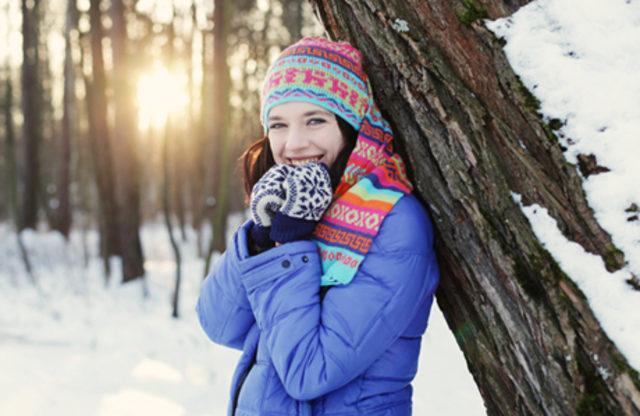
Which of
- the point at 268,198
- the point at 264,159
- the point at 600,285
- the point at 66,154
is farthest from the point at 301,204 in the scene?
the point at 66,154

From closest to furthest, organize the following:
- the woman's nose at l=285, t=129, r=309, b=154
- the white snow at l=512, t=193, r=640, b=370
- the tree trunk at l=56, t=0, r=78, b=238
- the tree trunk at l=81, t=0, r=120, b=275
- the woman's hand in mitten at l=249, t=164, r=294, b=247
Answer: the white snow at l=512, t=193, r=640, b=370
the woman's hand in mitten at l=249, t=164, r=294, b=247
the woman's nose at l=285, t=129, r=309, b=154
the tree trunk at l=81, t=0, r=120, b=275
the tree trunk at l=56, t=0, r=78, b=238

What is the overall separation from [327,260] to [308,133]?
0.41m

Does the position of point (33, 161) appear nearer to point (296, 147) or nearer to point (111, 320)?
point (111, 320)

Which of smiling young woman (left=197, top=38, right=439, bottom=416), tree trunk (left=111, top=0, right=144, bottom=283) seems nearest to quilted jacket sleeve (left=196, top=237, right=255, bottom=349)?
smiling young woman (left=197, top=38, right=439, bottom=416)

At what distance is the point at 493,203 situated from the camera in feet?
5.13

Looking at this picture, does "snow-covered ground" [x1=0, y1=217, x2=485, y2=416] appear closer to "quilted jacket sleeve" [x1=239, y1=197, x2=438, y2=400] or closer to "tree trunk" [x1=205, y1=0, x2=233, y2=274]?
"tree trunk" [x1=205, y1=0, x2=233, y2=274]

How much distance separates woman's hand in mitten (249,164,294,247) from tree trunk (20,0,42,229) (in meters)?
13.9

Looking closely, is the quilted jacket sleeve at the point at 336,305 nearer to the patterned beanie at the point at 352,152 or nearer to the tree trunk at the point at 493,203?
the patterned beanie at the point at 352,152

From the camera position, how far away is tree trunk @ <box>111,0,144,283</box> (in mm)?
8836

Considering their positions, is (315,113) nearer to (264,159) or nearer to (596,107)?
(264,159)

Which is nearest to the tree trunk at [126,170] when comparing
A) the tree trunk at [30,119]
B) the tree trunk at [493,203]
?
the tree trunk at [30,119]

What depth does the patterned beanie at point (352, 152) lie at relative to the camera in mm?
1669

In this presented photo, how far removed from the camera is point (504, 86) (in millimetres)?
1560

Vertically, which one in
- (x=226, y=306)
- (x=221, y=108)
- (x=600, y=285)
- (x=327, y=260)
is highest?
(x=600, y=285)
